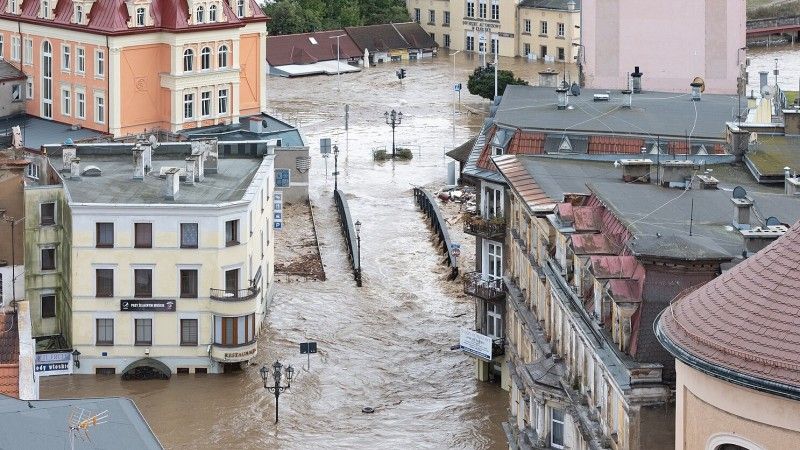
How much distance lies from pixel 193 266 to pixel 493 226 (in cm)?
1020

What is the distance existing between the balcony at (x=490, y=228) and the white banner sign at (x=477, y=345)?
2.94 m

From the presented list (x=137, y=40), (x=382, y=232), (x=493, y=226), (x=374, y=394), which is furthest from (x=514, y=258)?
(x=137, y=40)

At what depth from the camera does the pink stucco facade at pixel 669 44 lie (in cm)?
8706

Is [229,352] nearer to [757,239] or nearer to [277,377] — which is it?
[277,377]

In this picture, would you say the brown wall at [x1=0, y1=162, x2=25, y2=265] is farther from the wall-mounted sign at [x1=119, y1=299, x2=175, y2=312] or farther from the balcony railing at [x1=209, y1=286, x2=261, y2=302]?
the balcony railing at [x1=209, y1=286, x2=261, y2=302]

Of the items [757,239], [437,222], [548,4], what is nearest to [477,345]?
[757,239]

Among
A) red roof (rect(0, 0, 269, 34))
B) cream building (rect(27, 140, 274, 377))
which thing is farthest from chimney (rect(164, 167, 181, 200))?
red roof (rect(0, 0, 269, 34))

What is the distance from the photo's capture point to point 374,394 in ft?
208

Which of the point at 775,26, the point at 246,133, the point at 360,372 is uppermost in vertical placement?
the point at 775,26

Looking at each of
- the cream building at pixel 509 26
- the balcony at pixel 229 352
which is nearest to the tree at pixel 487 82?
the cream building at pixel 509 26

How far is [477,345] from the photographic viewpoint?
61.5 metres

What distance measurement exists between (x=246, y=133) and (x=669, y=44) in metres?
21.1

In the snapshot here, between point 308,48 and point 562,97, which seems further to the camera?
point 308,48

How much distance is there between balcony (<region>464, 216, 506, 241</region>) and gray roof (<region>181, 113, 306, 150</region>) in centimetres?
3516
